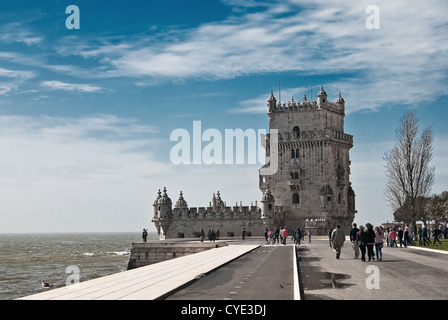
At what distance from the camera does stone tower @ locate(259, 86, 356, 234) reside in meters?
73.8

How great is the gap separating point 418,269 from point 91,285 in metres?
13.1

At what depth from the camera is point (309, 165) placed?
74.8 m

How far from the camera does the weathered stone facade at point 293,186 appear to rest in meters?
73.0

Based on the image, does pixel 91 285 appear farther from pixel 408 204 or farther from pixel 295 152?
pixel 295 152

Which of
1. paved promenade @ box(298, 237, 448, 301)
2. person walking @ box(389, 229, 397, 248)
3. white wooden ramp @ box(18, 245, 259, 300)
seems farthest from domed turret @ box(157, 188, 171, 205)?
white wooden ramp @ box(18, 245, 259, 300)

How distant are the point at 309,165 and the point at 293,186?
3.16m

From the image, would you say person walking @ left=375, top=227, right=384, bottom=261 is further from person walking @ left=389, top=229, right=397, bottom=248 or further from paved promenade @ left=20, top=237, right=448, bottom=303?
person walking @ left=389, top=229, right=397, bottom=248

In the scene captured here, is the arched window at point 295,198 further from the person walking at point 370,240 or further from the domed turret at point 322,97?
the person walking at point 370,240

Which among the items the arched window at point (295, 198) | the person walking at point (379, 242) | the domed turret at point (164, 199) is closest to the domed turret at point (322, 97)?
the arched window at point (295, 198)

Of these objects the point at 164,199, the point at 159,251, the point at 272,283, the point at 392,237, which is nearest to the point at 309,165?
the point at 164,199

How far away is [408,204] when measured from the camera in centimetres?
5456

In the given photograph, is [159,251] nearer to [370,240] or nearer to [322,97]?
[370,240]
